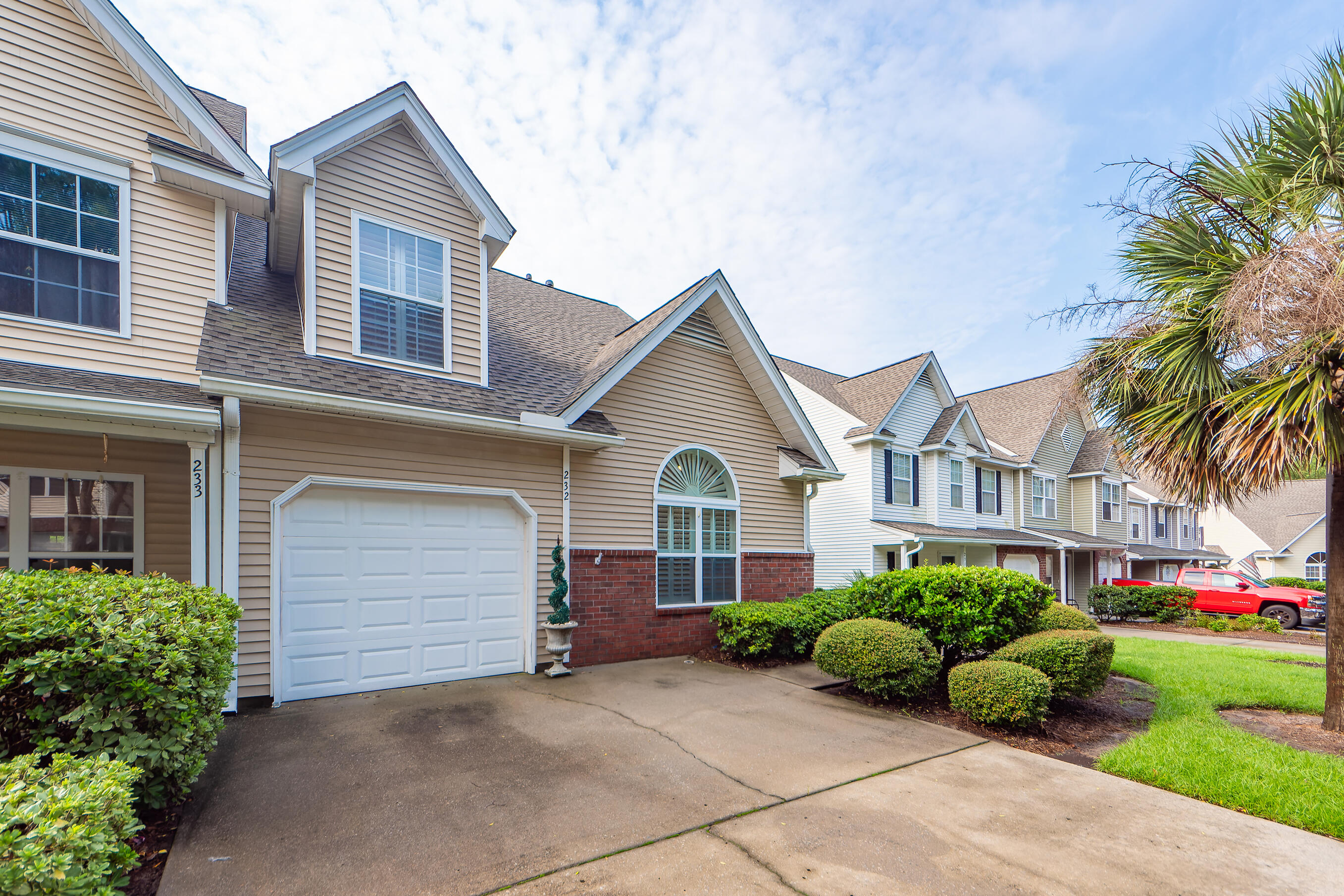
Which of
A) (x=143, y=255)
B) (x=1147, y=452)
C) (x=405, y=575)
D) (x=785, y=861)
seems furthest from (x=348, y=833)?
(x=1147, y=452)

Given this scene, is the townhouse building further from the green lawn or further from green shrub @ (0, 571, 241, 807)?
the green lawn

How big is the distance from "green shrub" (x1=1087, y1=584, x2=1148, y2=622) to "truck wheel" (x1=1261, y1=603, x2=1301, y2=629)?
10.5ft

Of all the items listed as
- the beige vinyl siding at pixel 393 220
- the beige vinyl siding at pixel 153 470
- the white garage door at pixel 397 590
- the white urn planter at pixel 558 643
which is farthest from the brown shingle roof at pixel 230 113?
the white urn planter at pixel 558 643

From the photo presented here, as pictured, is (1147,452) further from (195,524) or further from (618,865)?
(195,524)

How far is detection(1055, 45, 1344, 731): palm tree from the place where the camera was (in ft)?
19.5

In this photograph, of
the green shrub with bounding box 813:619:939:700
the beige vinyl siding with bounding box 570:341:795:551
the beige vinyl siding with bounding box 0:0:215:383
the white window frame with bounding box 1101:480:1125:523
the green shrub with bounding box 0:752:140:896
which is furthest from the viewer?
the white window frame with bounding box 1101:480:1125:523

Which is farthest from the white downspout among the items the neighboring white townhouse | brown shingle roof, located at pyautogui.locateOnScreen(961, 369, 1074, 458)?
the neighboring white townhouse

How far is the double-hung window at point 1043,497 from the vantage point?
80.4 ft

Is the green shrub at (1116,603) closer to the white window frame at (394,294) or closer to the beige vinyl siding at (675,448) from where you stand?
the beige vinyl siding at (675,448)

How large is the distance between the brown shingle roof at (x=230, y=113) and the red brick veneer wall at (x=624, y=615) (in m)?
8.29

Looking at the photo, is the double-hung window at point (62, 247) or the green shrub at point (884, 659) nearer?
the double-hung window at point (62, 247)

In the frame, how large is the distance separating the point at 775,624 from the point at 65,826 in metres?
8.19

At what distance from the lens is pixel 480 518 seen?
26.6ft

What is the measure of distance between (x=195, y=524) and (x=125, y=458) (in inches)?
69.5
